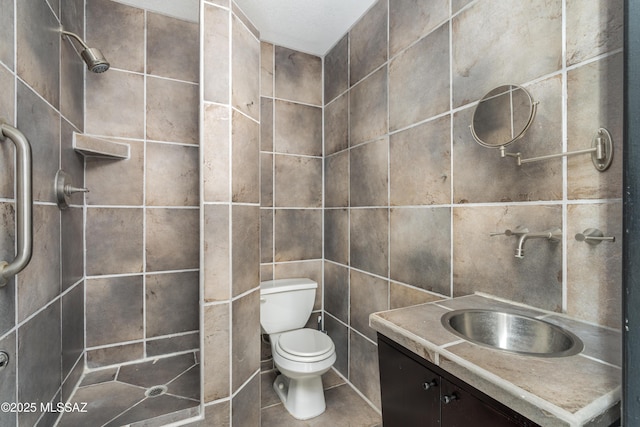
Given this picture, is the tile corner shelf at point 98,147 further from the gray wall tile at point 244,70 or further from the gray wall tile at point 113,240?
the gray wall tile at point 244,70

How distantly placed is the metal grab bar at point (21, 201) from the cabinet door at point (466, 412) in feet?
3.99

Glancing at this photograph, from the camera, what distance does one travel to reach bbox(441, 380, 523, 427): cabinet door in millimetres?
623

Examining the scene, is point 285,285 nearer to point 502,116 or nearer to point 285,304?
point 285,304

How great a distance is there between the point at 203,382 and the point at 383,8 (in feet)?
7.59

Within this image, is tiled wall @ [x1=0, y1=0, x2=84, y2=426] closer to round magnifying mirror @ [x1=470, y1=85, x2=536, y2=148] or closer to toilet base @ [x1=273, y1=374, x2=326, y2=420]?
toilet base @ [x1=273, y1=374, x2=326, y2=420]

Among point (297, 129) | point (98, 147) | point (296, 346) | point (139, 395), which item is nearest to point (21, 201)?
point (98, 147)

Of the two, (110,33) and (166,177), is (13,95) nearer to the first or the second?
(166,177)

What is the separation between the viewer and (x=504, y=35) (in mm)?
1077

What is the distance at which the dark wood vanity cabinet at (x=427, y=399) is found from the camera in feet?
2.10

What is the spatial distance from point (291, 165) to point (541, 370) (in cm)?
194

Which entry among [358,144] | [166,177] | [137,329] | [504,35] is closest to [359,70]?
[358,144]

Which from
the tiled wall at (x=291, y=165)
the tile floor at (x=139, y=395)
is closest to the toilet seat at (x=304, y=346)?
the tiled wall at (x=291, y=165)

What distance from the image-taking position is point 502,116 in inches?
41.0

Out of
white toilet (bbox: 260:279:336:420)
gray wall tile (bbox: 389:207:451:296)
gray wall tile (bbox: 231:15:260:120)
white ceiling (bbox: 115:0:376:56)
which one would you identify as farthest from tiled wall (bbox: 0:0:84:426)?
gray wall tile (bbox: 389:207:451:296)
